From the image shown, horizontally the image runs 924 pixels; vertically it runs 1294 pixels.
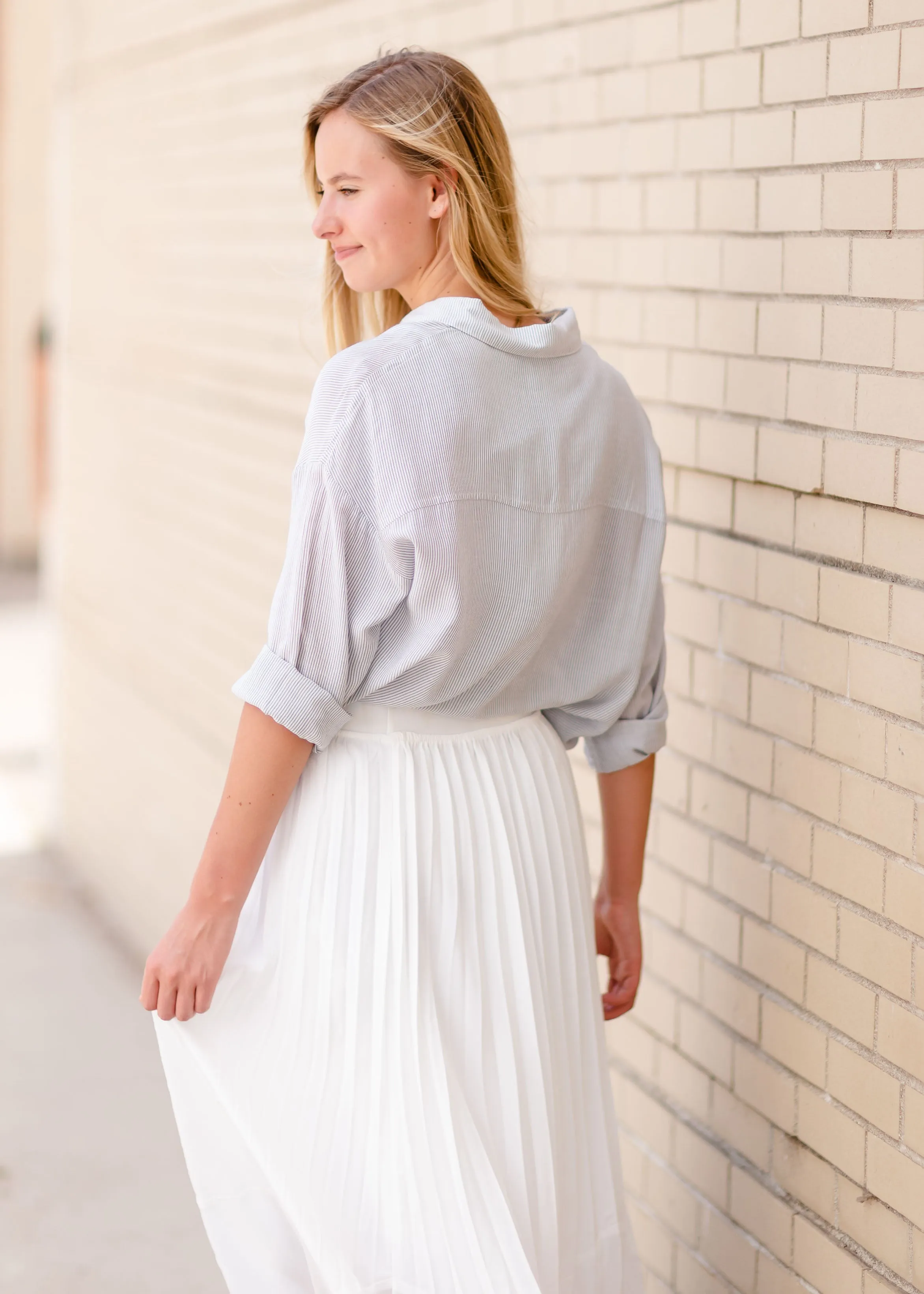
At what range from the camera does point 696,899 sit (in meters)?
2.70

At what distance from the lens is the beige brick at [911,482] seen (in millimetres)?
2029

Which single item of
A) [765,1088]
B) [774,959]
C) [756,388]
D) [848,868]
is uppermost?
[756,388]

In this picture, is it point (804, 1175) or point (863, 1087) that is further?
point (804, 1175)

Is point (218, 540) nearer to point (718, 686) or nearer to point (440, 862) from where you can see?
point (718, 686)

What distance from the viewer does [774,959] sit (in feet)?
Result: 8.11

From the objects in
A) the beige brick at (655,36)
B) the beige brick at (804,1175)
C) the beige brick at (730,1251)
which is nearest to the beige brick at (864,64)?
the beige brick at (655,36)

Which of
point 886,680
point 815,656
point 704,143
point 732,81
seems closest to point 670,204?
point 704,143

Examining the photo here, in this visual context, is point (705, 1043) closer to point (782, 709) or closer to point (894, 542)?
point (782, 709)

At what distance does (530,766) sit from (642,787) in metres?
0.31

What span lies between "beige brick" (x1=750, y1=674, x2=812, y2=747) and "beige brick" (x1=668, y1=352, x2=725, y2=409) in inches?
17.6

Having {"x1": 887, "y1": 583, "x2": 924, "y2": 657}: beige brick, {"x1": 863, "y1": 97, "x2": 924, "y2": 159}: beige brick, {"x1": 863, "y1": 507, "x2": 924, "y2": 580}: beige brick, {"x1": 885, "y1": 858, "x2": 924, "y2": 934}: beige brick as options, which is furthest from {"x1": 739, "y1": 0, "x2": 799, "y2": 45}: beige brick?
{"x1": 885, "y1": 858, "x2": 924, "y2": 934}: beige brick

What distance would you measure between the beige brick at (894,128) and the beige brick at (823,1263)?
153 centimetres

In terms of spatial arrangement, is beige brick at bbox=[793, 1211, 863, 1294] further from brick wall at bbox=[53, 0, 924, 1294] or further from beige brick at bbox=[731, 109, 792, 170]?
beige brick at bbox=[731, 109, 792, 170]

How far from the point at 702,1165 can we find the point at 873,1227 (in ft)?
1.72
